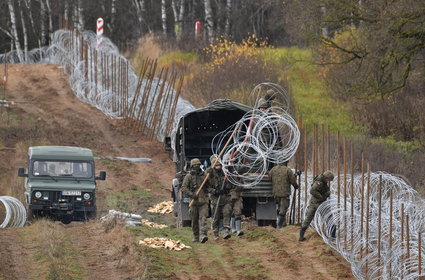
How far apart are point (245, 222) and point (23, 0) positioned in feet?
146

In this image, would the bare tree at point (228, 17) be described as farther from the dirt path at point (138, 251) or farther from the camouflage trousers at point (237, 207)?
the camouflage trousers at point (237, 207)

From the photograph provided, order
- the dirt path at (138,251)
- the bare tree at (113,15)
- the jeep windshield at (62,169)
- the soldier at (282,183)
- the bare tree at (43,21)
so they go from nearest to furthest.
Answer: the dirt path at (138,251)
the soldier at (282,183)
the jeep windshield at (62,169)
the bare tree at (43,21)
the bare tree at (113,15)

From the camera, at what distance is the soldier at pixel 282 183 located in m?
19.1

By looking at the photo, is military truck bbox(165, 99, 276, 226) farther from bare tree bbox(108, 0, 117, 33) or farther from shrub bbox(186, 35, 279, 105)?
bare tree bbox(108, 0, 117, 33)

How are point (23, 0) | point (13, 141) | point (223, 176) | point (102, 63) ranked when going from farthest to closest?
point (23, 0) < point (102, 63) < point (13, 141) < point (223, 176)

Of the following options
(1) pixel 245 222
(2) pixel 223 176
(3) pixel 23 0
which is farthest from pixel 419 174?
(3) pixel 23 0

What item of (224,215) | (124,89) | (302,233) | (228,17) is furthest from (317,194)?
(228,17)

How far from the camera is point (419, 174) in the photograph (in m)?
27.4

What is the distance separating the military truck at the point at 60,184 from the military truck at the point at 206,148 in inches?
81.9

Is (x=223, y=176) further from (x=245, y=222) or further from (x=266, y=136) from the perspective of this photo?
(x=245, y=222)

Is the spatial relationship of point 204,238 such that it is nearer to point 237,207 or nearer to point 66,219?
point 237,207

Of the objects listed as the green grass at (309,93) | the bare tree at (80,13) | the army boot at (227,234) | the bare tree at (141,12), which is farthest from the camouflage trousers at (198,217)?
the bare tree at (141,12)

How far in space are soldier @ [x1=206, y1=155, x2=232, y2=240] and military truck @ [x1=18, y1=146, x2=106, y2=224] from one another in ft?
14.9

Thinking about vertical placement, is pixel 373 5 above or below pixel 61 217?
above
